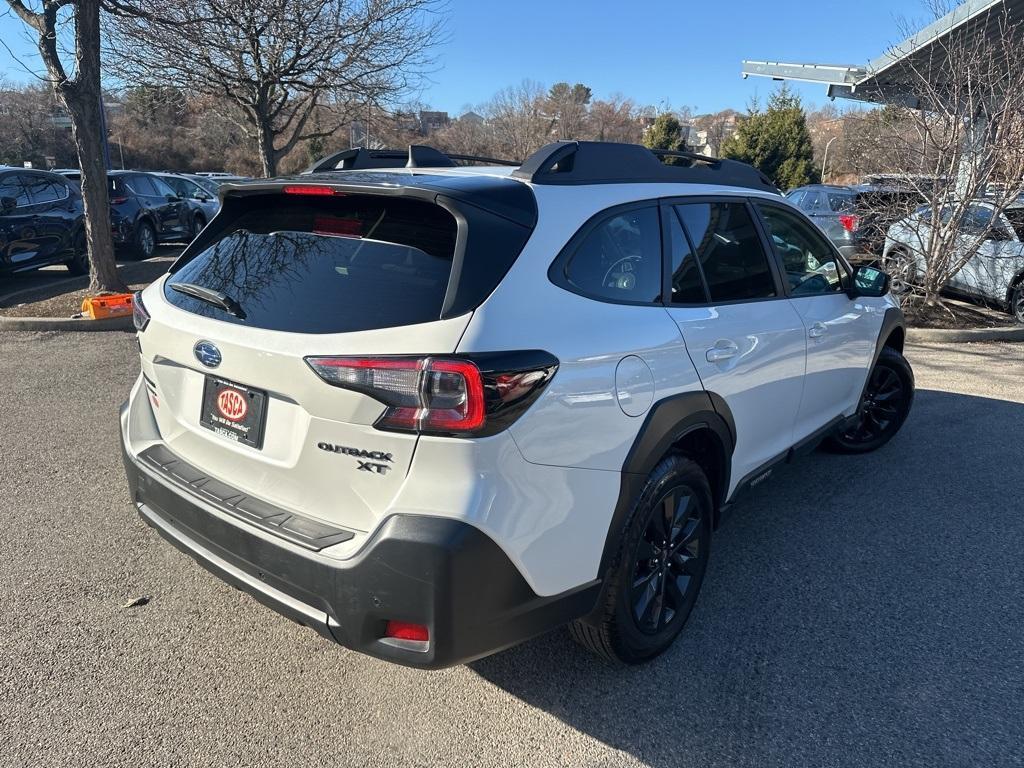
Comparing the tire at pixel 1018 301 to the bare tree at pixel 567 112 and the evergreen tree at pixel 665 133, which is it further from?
the evergreen tree at pixel 665 133

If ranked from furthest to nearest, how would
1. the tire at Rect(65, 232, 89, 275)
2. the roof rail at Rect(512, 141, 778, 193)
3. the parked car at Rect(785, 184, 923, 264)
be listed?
1. the tire at Rect(65, 232, 89, 275)
2. the parked car at Rect(785, 184, 923, 264)
3. the roof rail at Rect(512, 141, 778, 193)

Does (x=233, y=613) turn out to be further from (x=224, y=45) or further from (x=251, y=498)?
(x=224, y=45)

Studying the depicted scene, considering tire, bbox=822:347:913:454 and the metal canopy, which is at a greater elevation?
the metal canopy

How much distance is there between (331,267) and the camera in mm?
2355

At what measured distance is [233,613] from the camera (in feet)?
9.85

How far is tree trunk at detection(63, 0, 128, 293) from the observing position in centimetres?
826

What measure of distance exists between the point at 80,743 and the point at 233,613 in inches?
29.7

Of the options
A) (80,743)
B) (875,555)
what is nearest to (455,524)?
(80,743)

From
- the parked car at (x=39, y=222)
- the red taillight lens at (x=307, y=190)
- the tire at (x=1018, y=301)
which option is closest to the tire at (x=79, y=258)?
the parked car at (x=39, y=222)

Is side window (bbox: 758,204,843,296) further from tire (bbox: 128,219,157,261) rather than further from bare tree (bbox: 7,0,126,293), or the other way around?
tire (bbox: 128,219,157,261)

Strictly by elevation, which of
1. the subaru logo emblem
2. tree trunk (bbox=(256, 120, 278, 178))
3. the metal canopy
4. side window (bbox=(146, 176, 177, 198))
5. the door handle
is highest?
the metal canopy

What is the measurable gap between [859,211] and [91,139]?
10138 mm

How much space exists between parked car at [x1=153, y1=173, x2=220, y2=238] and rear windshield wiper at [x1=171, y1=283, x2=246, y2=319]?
43.1 feet

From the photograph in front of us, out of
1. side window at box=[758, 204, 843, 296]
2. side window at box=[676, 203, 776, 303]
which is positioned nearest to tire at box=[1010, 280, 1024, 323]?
side window at box=[758, 204, 843, 296]
